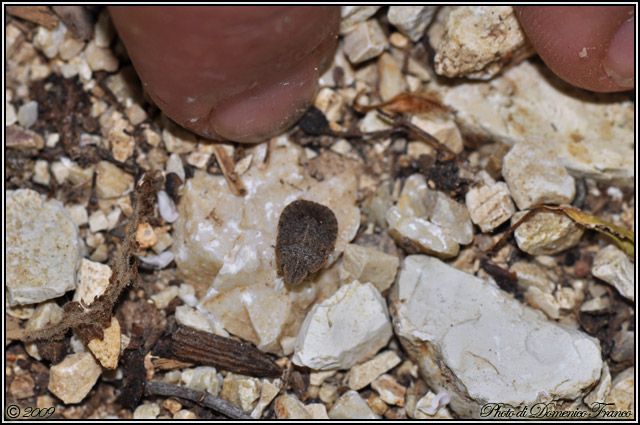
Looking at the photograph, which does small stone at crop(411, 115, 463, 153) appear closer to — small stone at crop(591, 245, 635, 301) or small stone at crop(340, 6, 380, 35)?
small stone at crop(340, 6, 380, 35)

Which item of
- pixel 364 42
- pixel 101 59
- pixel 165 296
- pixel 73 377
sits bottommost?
pixel 73 377

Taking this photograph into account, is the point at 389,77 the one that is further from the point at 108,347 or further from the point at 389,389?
the point at 108,347

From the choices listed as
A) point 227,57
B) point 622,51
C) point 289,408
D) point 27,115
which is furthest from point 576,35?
point 27,115

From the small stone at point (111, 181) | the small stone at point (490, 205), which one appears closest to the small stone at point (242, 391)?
the small stone at point (111, 181)

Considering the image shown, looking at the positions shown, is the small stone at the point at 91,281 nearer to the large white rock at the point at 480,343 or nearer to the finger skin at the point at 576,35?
the large white rock at the point at 480,343

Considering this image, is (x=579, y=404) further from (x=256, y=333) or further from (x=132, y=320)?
(x=132, y=320)

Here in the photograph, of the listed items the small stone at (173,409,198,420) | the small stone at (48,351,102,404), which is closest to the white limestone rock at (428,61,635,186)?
the small stone at (173,409,198,420)

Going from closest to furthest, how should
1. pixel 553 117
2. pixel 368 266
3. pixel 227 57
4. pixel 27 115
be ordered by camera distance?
pixel 227 57 < pixel 368 266 < pixel 27 115 < pixel 553 117

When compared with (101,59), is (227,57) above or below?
above
